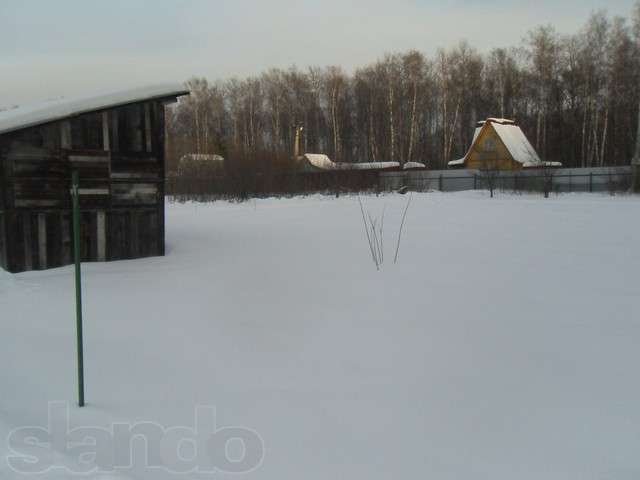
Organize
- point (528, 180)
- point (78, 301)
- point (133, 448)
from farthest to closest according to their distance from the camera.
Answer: point (528, 180), point (78, 301), point (133, 448)

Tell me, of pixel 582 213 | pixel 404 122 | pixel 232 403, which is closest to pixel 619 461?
pixel 232 403

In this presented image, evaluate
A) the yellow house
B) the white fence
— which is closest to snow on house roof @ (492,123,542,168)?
the yellow house

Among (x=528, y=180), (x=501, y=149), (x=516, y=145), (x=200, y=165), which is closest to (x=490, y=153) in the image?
(x=501, y=149)

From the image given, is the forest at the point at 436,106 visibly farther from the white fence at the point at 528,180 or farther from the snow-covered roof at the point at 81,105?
the snow-covered roof at the point at 81,105

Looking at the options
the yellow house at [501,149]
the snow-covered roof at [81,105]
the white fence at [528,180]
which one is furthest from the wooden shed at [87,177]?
the yellow house at [501,149]

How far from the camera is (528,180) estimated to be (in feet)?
88.1

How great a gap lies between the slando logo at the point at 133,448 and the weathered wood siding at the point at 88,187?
215 inches

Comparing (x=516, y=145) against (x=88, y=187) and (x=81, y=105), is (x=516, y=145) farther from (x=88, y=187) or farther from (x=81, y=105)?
(x=81, y=105)

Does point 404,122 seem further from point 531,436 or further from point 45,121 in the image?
point 531,436

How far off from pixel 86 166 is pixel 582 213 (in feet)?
40.7

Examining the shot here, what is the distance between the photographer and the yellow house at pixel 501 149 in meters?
37.0

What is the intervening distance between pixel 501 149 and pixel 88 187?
34.1m

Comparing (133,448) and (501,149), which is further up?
(501,149)

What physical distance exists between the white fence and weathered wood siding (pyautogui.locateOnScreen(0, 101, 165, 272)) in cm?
1998
